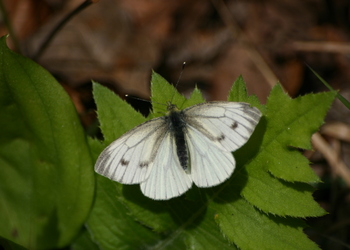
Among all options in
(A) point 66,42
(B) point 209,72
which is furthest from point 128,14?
(B) point 209,72

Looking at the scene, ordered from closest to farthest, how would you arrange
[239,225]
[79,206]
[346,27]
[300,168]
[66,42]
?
[300,168] → [239,225] → [79,206] → [66,42] → [346,27]

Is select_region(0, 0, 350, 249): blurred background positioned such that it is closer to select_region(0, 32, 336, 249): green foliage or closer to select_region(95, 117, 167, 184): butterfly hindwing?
select_region(95, 117, 167, 184): butterfly hindwing

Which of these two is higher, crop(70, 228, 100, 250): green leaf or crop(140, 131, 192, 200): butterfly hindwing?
crop(140, 131, 192, 200): butterfly hindwing

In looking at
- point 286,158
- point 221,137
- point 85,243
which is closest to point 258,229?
point 286,158

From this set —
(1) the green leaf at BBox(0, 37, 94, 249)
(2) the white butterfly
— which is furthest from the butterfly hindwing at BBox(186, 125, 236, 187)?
(1) the green leaf at BBox(0, 37, 94, 249)

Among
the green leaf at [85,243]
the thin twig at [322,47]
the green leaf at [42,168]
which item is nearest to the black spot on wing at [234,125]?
the green leaf at [42,168]

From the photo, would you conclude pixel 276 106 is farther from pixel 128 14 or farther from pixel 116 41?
pixel 128 14
